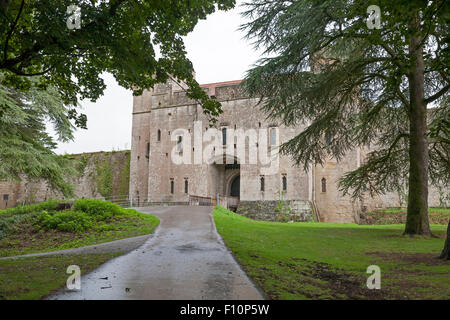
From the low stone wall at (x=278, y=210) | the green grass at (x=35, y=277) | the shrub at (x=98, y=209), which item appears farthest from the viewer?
the low stone wall at (x=278, y=210)

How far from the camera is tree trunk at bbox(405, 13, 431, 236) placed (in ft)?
36.6

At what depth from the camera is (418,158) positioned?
11414 mm

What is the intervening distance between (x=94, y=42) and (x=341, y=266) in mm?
6069

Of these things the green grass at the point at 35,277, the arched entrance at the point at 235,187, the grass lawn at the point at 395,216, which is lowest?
the grass lawn at the point at 395,216

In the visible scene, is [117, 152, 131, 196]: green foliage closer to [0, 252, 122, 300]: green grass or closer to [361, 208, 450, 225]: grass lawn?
[361, 208, 450, 225]: grass lawn

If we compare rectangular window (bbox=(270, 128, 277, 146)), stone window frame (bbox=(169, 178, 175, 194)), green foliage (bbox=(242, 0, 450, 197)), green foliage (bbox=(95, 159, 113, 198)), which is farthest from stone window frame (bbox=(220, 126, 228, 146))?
green foliage (bbox=(242, 0, 450, 197))

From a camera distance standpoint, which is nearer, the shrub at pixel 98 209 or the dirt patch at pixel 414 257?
the dirt patch at pixel 414 257

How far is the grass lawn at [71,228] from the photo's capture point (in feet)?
34.4

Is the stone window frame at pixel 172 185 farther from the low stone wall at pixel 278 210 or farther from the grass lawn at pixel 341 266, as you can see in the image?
the grass lawn at pixel 341 266

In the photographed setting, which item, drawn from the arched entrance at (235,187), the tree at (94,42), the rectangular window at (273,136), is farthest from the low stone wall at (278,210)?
the tree at (94,42)

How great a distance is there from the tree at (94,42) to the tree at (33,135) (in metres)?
9.44

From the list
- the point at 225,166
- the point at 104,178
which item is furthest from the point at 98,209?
the point at 104,178

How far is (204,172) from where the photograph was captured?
90.7 ft

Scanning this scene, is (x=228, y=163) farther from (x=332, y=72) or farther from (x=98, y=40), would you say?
(x=98, y=40)
